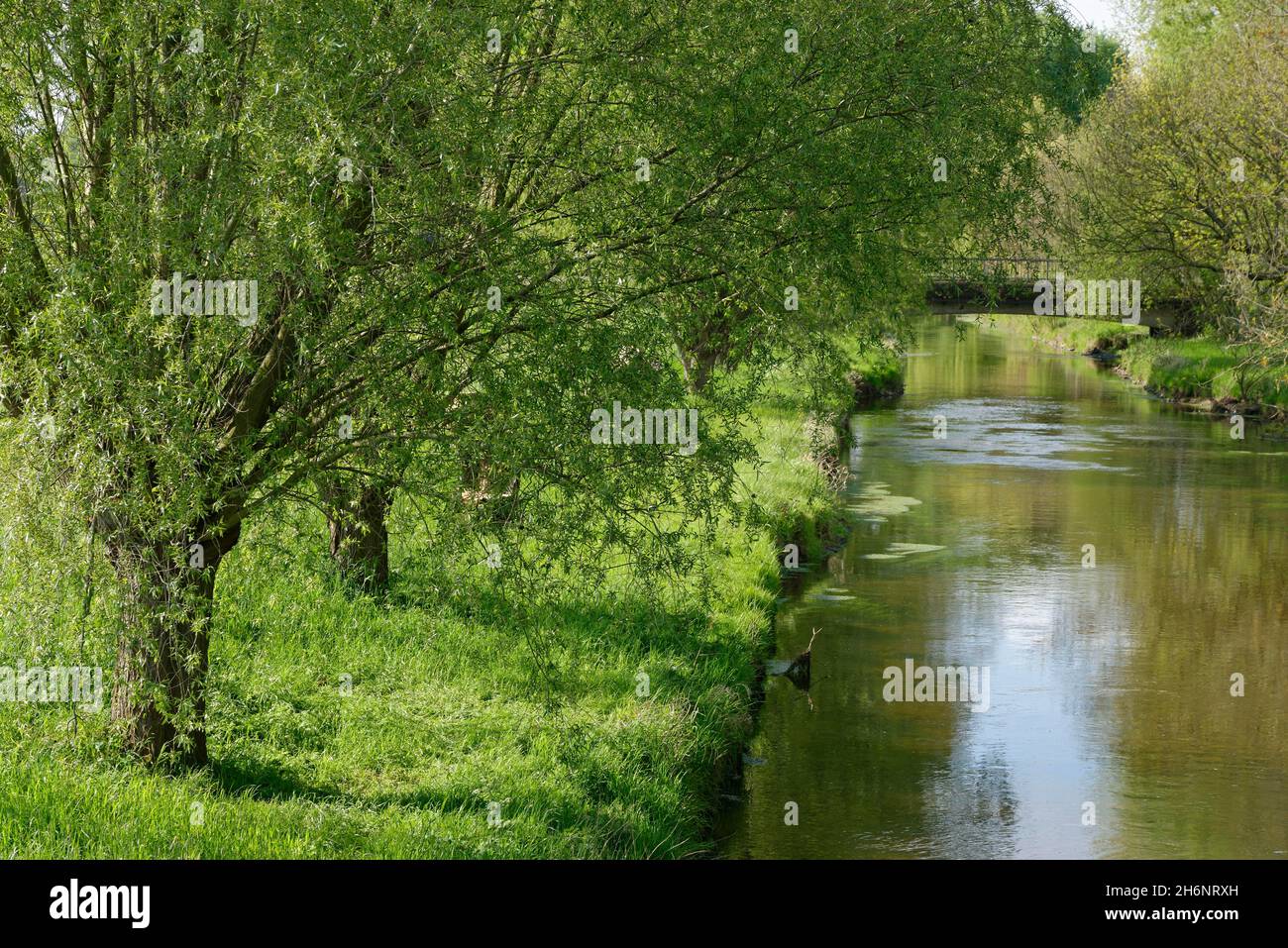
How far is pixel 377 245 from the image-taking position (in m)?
8.27

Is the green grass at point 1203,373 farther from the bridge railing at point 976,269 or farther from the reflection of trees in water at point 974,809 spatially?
the reflection of trees in water at point 974,809

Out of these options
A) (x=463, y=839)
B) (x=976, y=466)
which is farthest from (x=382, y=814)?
(x=976, y=466)

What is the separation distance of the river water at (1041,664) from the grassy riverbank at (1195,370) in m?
5.45

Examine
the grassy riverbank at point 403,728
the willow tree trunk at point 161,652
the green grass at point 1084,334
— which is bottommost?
the grassy riverbank at point 403,728

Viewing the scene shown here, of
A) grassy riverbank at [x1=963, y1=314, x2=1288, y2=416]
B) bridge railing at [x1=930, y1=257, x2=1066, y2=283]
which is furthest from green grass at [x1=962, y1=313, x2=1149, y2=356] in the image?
bridge railing at [x1=930, y1=257, x2=1066, y2=283]

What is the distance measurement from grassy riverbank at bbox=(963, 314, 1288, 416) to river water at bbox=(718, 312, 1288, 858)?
5.45 m

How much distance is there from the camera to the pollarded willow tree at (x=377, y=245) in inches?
299

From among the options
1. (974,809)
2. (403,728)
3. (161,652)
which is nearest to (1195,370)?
(974,809)

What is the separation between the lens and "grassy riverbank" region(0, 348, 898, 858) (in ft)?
25.6

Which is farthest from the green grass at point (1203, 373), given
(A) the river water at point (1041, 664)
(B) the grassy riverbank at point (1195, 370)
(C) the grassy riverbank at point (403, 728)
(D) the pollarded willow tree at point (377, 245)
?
(D) the pollarded willow tree at point (377, 245)

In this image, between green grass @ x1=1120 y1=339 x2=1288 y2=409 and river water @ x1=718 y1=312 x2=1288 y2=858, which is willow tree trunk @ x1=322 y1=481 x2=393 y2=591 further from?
green grass @ x1=1120 y1=339 x2=1288 y2=409

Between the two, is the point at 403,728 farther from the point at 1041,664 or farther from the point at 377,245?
the point at 1041,664

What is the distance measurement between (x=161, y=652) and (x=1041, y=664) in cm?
1082
